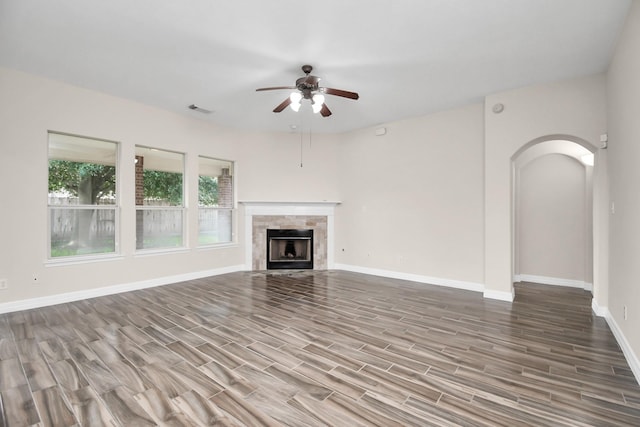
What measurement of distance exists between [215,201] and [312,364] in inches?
178

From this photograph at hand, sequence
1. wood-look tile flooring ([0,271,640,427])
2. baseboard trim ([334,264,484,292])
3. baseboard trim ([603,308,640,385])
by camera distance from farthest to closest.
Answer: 1. baseboard trim ([334,264,484,292])
2. baseboard trim ([603,308,640,385])
3. wood-look tile flooring ([0,271,640,427])

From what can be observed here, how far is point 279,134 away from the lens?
6.62 meters

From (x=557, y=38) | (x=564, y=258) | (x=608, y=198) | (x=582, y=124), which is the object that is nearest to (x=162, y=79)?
(x=557, y=38)

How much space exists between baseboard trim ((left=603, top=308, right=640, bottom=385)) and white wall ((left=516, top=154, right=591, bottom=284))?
181cm

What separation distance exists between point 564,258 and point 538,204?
1.01 meters

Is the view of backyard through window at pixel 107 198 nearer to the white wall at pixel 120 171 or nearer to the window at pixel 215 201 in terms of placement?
the window at pixel 215 201

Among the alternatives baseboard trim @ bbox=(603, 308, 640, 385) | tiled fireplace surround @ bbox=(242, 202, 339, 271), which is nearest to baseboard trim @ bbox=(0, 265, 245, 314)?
tiled fireplace surround @ bbox=(242, 202, 339, 271)

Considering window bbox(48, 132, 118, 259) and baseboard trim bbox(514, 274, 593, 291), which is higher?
window bbox(48, 132, 118, 259)

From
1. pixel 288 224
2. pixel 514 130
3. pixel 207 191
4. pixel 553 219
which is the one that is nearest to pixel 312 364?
pixel 514 130

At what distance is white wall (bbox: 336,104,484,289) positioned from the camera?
193 inches

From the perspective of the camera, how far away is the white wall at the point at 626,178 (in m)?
2.40

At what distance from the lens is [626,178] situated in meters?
2.69


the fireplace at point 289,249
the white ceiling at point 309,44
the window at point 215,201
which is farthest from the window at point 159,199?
the fireplace at point 289,249

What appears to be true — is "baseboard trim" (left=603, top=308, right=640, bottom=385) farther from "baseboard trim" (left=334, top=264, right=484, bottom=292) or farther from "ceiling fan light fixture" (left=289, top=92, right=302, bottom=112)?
"ceiling fan light fixture" (left=289, top=92, right=302, bottom=112)
